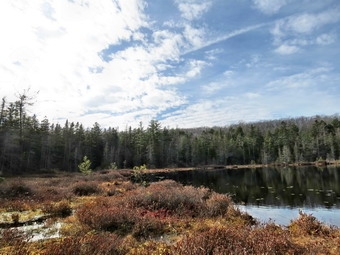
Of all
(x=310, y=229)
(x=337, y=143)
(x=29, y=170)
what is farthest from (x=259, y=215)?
(x=337, y=143)

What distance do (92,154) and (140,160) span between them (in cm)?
1625

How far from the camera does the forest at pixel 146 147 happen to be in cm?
5248

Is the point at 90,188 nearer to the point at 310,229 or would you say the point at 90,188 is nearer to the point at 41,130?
the point at 310,229

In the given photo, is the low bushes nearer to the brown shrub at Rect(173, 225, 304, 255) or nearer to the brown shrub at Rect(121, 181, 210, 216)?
the brown shrub at Rect(121, 181, 210, 216)

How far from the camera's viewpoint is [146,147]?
7600 centimetres

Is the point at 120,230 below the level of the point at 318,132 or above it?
below

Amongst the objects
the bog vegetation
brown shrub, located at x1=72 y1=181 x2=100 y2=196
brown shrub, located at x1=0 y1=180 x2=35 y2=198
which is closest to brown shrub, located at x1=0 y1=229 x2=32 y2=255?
the bog vegetation

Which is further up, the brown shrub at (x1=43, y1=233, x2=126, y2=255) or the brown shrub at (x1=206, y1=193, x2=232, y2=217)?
the brown shrub at (x1=43, y1=233, x2=126, y2=255)

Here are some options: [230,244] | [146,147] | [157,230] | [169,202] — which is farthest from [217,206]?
[146,147]

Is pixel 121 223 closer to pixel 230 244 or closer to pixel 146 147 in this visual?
pixel 230 244

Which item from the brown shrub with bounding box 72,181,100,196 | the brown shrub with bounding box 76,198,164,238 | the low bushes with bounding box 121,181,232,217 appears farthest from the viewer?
the brown shrub with bounding box 72,181,100,196

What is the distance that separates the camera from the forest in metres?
52.5

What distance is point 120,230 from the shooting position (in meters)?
7.82

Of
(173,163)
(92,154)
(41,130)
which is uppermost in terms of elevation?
(41,130)
